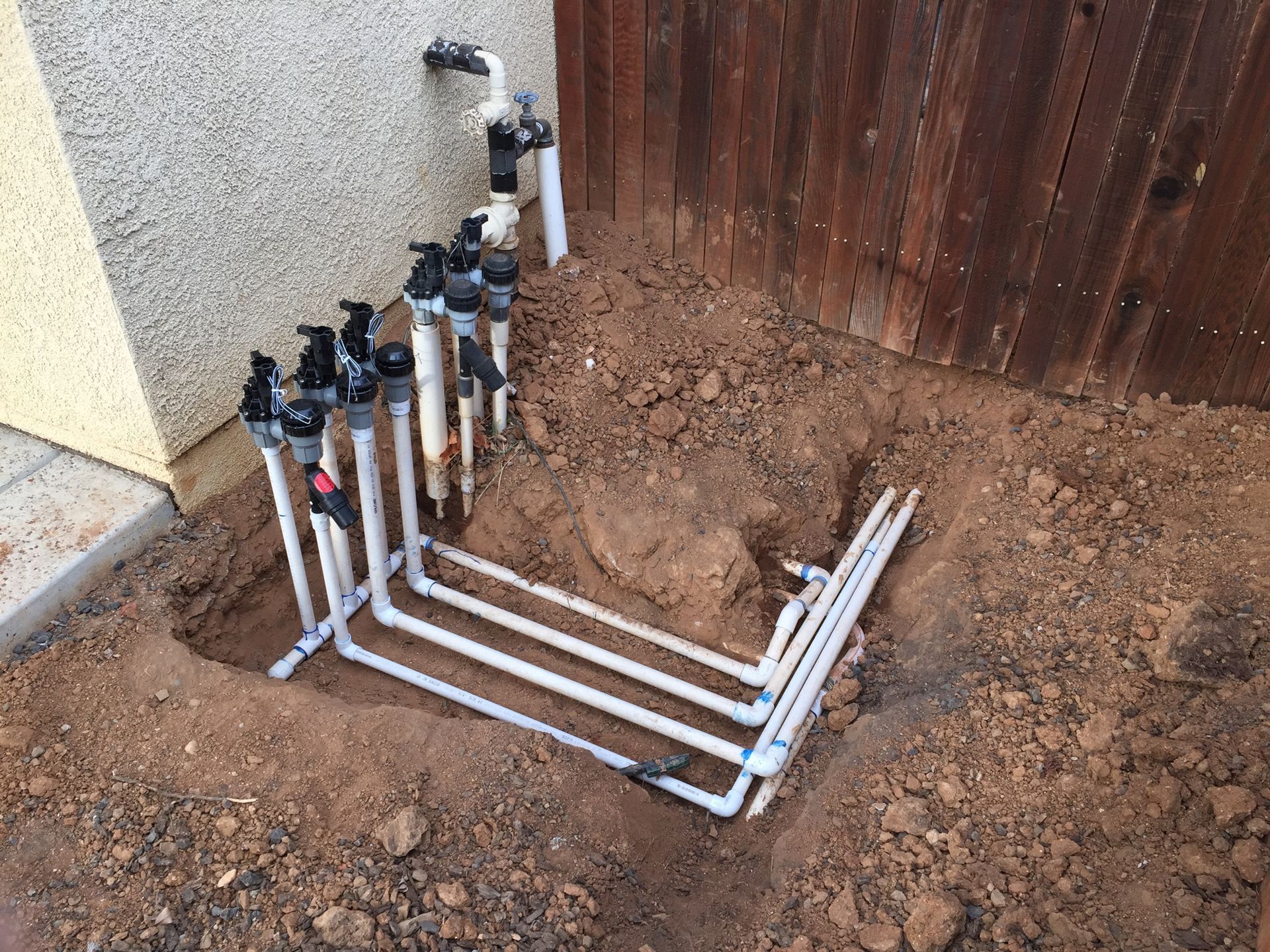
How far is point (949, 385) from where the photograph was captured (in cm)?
363

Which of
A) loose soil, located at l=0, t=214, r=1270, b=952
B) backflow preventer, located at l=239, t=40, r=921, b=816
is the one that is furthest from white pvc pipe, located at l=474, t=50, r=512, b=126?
loose soil, located at l=0, t=214, r=1270, b=952

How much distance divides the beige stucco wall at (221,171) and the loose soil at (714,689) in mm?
469

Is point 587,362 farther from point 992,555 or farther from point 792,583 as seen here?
point 992,555

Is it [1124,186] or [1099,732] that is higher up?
[1124,186]

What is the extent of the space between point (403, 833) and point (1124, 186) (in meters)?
2.72

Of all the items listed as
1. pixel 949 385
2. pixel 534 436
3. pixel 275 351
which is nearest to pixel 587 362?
pixel 534 436

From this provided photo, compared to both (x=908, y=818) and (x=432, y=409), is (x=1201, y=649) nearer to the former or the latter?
(x=908, y=818)

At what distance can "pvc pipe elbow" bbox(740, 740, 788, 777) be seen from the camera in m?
2.62

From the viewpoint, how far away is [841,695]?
9.23ft

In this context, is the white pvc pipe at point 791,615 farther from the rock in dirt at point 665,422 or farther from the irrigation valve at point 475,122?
the irrigation valve at point 475,122

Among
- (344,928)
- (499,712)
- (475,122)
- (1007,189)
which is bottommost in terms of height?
(499,712)

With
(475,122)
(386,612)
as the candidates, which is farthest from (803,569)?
(475,122)

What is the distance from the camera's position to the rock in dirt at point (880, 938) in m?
2.09

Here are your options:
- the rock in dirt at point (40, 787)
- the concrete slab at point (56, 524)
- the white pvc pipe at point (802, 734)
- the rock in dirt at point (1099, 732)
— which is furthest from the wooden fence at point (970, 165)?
the rock in dirt at point (40, 787)
